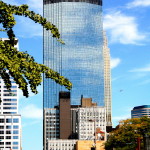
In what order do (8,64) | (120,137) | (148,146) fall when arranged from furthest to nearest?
(120,137) < (148,146) < (8,64)

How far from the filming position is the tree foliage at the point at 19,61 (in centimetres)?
1395

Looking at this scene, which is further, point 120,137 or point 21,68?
point 120,137

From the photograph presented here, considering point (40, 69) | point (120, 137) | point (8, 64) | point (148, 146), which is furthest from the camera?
point (120, 137)

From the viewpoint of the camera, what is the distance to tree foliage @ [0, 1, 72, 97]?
13.9 meters

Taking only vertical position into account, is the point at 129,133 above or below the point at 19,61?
above

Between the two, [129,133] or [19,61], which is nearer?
[19,61]

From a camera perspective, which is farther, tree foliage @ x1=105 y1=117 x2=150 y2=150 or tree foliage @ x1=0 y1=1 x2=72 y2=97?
tree foliage @ x1=105 y1=117 x2=150 y2=150

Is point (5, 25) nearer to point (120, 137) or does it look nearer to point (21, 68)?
point (21, 68)

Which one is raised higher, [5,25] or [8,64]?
[5,25]

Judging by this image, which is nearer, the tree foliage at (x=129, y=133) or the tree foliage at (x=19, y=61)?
the tree foliage at (x=19, y=61)

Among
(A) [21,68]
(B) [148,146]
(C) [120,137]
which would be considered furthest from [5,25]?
(C) [120,137]

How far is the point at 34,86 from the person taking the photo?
14.5 meters

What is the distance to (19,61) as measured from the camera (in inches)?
562

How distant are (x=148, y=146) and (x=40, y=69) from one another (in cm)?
3716
